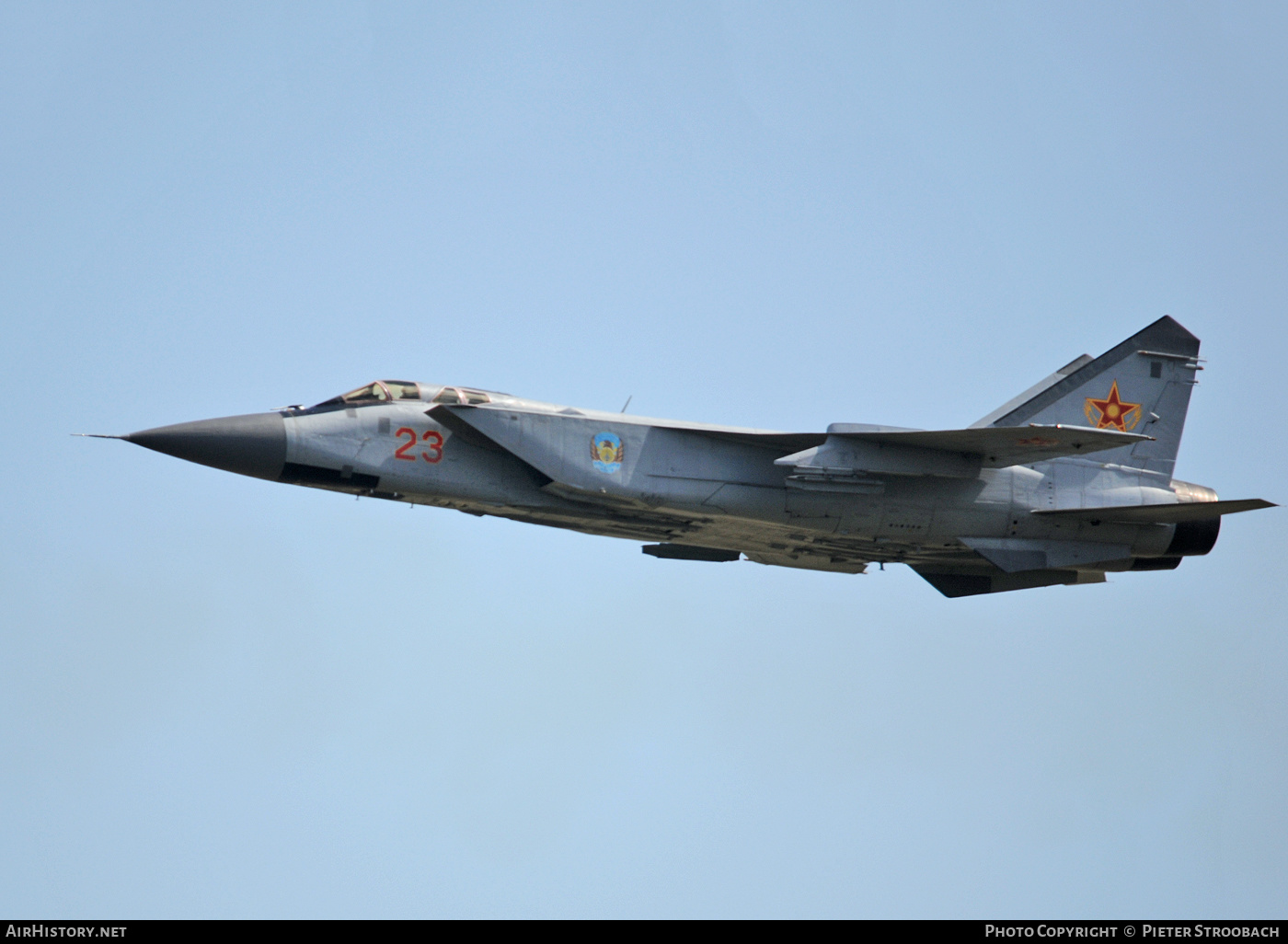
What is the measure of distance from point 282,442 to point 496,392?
11.1 feet

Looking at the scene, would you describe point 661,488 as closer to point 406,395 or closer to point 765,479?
point 765,479

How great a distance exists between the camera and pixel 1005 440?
23.5 meters

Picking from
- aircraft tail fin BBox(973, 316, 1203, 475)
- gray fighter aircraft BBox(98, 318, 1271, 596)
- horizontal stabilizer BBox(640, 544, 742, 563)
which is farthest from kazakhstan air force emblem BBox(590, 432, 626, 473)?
aircraft tail fin BBox(973, 316, 1203, 475)

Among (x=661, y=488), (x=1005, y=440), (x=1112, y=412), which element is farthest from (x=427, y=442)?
(x=1112, y=412)

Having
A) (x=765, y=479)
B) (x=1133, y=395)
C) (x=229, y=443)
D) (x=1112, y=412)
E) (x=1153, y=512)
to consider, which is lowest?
(x=229, y=443)

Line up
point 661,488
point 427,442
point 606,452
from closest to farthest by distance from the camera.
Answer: point 427,442
point 606,452
point 661,488

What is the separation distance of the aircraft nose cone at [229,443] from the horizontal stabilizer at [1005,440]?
28.0 ft

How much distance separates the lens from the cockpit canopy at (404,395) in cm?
2292

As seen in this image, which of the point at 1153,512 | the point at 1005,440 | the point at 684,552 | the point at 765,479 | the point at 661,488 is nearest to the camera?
the point at 661,488

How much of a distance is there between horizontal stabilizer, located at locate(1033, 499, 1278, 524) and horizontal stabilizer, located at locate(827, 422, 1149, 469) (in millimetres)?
1717

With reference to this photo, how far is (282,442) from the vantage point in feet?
73.0

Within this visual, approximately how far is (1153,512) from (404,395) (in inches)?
498
